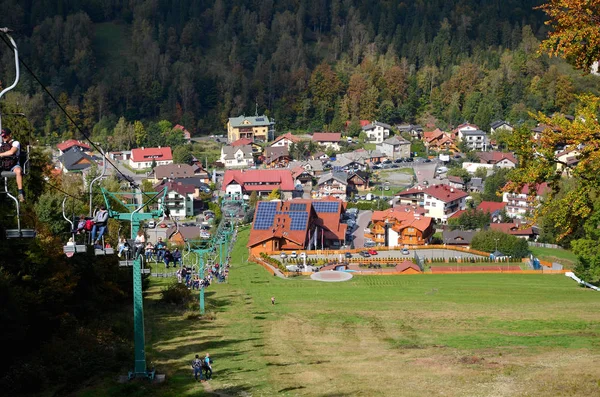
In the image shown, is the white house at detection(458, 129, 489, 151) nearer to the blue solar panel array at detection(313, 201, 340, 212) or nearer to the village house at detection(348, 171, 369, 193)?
the village house at detection(348, 171, 369, 193)

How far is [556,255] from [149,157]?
163 feet

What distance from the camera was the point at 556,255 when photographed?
52250mm

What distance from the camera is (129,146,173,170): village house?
87250 mm

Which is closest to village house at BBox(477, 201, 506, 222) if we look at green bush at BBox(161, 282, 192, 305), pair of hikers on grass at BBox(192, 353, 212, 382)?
green bush at BBox(161, 282, 192, 305)

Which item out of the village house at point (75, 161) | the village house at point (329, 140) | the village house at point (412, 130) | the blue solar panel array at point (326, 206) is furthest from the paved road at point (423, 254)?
the village house at point (412, 130)

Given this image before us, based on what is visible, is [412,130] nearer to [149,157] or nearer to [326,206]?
[149,157]

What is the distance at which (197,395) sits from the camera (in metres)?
18.1

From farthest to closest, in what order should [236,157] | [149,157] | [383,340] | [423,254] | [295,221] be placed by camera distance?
[236,157] → [149,157] → [295,221] → [423,254] → [383,340]

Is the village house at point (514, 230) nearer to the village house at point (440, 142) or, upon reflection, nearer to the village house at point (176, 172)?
the village house at point (176, 172)

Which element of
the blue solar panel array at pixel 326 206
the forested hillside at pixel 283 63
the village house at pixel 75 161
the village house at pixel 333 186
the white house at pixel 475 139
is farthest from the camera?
the forested hillside at pixel 283 63

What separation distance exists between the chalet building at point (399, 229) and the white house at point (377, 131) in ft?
138

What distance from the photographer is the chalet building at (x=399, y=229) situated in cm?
5591

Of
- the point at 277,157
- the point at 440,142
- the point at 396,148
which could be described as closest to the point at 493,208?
the point at 396,148

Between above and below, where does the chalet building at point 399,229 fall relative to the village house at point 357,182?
below
